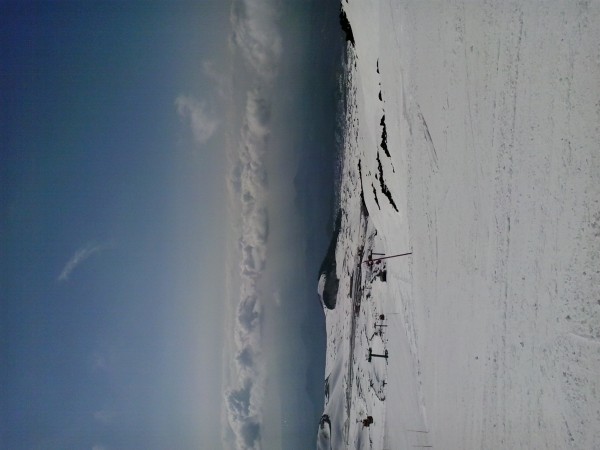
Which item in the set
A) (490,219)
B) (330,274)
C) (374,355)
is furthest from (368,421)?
(490,219)

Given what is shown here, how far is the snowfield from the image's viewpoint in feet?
6.15

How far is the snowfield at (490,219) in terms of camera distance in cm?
188

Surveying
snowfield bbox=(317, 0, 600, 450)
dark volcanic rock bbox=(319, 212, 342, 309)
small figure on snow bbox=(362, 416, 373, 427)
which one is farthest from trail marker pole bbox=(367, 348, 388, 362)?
dark volcanic rock bbox=(319, 212, 342, 309)

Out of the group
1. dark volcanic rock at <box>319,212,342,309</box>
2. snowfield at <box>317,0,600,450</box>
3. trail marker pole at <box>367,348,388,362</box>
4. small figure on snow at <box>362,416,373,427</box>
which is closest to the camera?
snowfield at <box>317,0,600,450</box>

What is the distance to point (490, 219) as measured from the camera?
7.91ft

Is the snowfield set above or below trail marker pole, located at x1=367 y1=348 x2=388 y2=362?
above

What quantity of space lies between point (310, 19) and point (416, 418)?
4224mm

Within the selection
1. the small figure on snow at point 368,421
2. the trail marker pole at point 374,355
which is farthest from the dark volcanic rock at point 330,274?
the small figure on snow at point 368,421

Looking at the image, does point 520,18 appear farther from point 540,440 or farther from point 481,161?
point 540,440

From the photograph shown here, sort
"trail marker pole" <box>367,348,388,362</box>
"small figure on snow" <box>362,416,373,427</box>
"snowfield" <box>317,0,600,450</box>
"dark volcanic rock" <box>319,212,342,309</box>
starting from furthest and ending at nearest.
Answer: "dark volcanic rock" <box>319,212,342,309</box> < "small figure on snow" <box>362,416,373,427</box> < "trail marker pole" <box>367,348,388,362</box> < "snowfield" <box>317,0,600,450</box>

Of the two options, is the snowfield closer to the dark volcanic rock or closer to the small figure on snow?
the small figure on snow

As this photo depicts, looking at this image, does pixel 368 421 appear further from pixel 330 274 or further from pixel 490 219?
pixel 490 219

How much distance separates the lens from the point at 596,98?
1.79 m

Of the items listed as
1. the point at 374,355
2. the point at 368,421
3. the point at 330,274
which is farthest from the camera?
the point at 330,274
